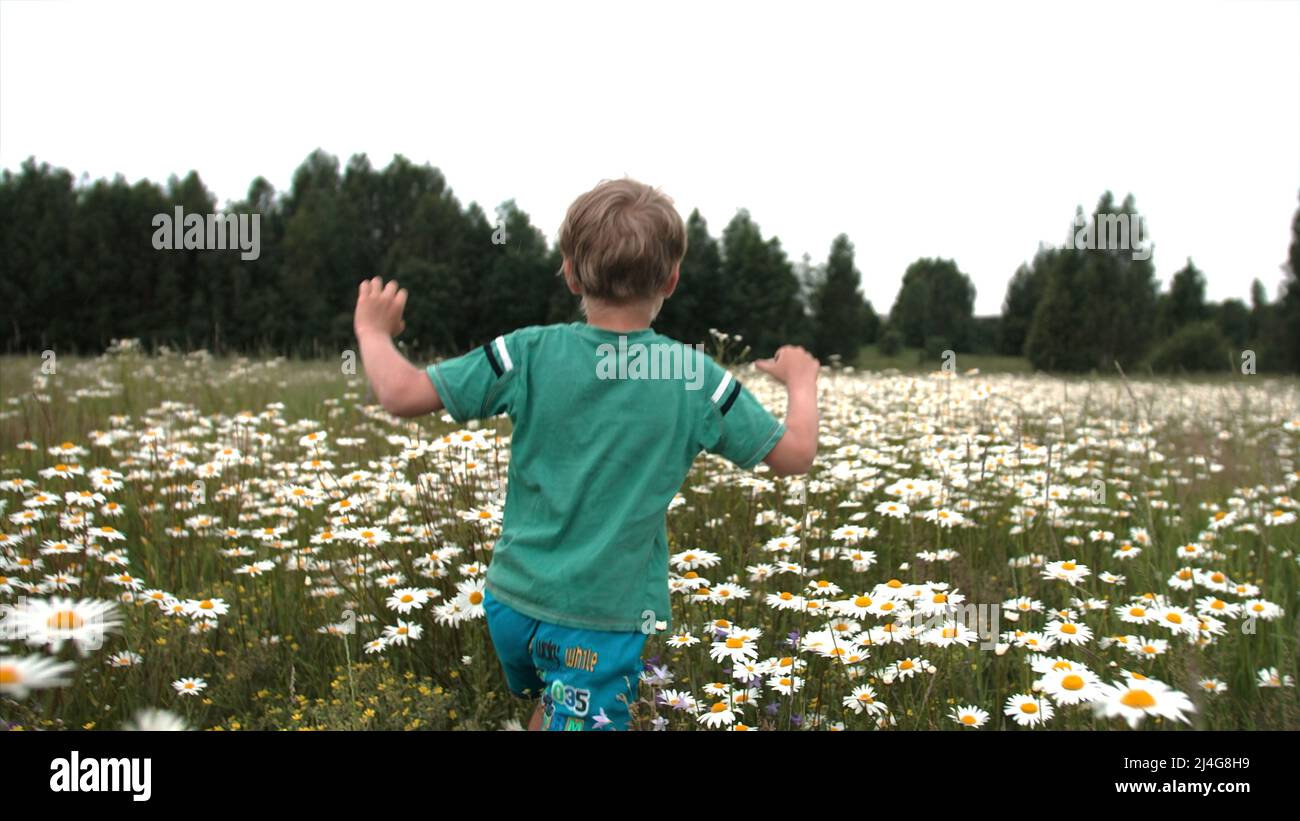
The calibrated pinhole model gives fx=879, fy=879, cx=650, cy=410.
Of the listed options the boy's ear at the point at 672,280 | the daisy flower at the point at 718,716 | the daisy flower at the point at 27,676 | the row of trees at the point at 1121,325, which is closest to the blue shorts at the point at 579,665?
the daisy flower at the point at 718,716

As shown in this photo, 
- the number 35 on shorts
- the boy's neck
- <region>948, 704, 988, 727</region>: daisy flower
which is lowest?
<region>948, 704, 988, 727</region>: daisy flower

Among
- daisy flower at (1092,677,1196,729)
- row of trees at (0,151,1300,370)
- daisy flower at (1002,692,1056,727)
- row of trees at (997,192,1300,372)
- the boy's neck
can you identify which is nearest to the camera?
daisy flower at (1092,677,1196,729)

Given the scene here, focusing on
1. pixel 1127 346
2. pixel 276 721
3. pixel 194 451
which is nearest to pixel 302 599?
pixel 276 721

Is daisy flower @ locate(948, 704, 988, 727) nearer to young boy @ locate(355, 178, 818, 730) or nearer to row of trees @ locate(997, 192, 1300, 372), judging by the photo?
young boy @ locate(355, 178, 818, 730)

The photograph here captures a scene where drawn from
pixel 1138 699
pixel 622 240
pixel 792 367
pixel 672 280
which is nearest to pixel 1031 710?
pixel 1138 699

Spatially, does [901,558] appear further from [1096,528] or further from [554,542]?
[554,542]

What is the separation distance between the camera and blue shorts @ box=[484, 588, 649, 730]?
2.16 metres

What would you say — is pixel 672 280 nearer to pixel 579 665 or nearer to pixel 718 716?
pixel 579 665

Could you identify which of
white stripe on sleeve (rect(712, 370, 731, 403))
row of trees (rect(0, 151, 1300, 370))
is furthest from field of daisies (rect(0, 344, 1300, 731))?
row of trees (rect(0, 151, 1300, 370))

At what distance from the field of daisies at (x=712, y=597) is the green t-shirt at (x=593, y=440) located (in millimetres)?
387

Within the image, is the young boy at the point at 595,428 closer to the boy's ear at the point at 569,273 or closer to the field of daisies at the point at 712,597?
the boy's ear at the point at 569,273

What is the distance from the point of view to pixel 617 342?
220cm

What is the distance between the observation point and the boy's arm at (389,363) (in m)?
2.11

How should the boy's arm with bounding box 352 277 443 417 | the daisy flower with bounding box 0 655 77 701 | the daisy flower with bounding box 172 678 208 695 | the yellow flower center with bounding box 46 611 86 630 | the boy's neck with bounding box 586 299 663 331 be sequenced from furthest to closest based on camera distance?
1. the daisy flower with bounding box 172 678 208 695
2. the boy's neck with bounding box 586 299 663 331
3. the boy's arm with bounding box 352 277 443 417
4. the yellow flower center with bounding box 46 611 86 630
5. the daisy flower with bounding box 0 655 77 701
